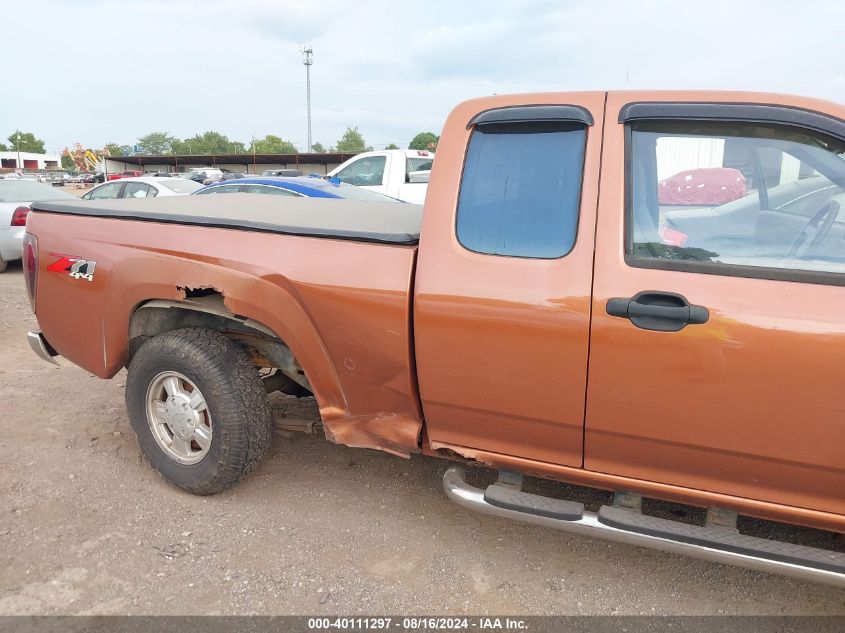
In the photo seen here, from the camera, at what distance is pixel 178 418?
3.23 metres

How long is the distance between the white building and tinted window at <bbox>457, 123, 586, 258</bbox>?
397 feet

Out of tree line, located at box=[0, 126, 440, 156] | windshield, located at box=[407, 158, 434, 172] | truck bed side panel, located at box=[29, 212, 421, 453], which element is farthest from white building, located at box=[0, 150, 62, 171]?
truck bed side panel, located at box=[29, 212, 421, 453]

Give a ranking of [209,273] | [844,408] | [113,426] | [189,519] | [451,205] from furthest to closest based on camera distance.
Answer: [113,426]
[189,519]
[209,273]
[451,205]
[844,408]

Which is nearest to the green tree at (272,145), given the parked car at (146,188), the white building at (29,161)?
the white building at (29,161)

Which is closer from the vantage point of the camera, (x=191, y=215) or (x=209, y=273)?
(x=209, y=273)

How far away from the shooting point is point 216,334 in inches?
126

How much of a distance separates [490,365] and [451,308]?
27 centimetres

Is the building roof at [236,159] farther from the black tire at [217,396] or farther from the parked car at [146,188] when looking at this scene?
the black tire at [217,396]

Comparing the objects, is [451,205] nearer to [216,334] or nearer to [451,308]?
[451,308]

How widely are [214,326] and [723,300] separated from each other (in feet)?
7.94

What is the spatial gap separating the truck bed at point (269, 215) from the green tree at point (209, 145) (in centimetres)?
11164

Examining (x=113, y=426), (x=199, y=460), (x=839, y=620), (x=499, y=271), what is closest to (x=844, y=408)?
(x=839, y=620)

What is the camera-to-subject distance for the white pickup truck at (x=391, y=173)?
35.7 ft

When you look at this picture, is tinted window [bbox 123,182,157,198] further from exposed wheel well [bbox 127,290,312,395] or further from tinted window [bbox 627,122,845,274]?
tinted window [bbox 627,122,845,274]
